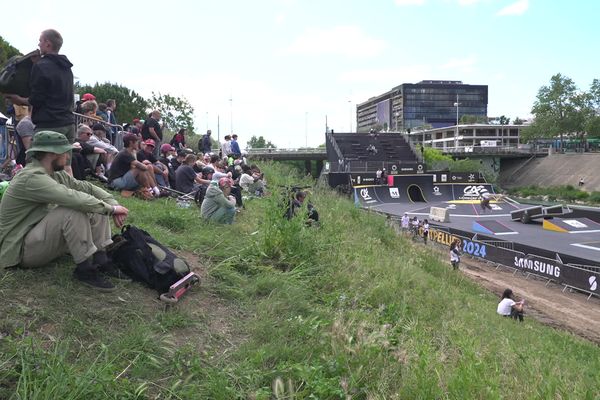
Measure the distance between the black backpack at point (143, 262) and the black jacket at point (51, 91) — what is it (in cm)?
212

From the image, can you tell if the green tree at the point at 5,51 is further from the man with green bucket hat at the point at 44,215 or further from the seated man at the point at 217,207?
the man with green bucket hat at the point at 44,215

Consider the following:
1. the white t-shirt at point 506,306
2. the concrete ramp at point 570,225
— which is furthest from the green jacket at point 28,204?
the concrete ramp at point 570,225

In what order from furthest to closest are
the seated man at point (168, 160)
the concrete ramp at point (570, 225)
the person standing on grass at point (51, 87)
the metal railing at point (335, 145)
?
the metal railing at point (335, 145)
the concrete ramp at point (570, 225)
the seated man at point (168, 160)
the person standing on grass at point (51, 87)

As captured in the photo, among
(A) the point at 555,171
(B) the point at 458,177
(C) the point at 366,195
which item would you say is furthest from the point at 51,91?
(A) the point at 555,171

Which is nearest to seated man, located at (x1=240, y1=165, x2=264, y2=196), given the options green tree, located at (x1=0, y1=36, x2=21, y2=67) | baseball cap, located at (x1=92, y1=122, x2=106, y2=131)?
baseball cap, located at (x1=92, y1=122, x2=106, y2=131)

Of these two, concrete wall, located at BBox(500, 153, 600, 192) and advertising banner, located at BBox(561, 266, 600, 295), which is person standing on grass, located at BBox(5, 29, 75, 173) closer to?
advertising banner, located at BBox(561, 266, 600, 295)

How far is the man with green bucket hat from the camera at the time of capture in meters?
4.00

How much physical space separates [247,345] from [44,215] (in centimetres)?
210

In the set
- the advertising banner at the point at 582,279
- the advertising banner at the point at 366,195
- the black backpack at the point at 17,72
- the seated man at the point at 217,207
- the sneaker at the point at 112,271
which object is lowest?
the advertising banner at the point at 582,279

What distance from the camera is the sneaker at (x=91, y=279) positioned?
4324 millimetres

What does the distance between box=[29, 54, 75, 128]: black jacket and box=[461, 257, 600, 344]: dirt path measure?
13526mm

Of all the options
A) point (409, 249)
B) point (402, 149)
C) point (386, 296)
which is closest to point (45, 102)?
point (386, 296)

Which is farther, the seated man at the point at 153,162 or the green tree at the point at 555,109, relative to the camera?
the green tree at the point at 555,109

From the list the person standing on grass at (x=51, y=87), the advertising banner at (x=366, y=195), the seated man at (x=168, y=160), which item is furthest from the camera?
the advertising banner at (x=366, y=195)
